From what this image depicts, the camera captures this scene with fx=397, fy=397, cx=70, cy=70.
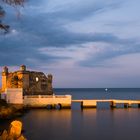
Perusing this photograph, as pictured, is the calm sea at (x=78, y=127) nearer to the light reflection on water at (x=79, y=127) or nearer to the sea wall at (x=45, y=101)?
the light reflection on water at (x=79, y=127)

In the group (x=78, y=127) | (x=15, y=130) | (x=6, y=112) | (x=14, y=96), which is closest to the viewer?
(x=15, y=130)

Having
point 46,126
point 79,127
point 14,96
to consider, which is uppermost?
point 14,96

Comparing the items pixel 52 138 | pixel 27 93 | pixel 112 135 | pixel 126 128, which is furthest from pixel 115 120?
pixel 27 93

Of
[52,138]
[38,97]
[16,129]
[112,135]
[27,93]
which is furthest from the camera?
[27,93]

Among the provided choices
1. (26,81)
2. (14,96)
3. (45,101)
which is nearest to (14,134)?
(14,96)

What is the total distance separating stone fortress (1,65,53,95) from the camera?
324 feet

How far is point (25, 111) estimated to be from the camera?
82.8 metres

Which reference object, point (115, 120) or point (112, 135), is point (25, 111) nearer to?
point (115, 120)

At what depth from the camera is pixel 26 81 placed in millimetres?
99000

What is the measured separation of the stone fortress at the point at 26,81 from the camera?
98.8 meters

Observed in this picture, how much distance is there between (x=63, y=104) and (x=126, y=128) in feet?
109

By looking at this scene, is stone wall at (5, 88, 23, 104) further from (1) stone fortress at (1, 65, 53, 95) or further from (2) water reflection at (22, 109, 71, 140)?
(1) stone fortress at (1, 65, 53, 95)

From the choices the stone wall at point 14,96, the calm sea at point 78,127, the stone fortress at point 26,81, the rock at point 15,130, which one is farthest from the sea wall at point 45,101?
the rock at point 15,130

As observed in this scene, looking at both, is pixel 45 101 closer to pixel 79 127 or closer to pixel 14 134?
pixel 79 127
